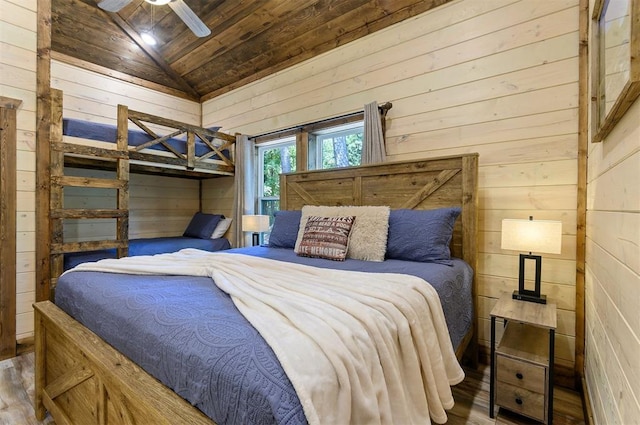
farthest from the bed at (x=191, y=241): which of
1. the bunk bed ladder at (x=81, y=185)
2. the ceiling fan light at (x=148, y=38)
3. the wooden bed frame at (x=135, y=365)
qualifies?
the ceiling fan light at (x=148, y=38)

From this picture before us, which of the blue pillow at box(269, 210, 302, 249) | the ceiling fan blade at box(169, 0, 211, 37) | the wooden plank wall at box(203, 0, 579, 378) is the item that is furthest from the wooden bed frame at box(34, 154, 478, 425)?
the ceiling fan blade at box(169, 0, 211, 37)

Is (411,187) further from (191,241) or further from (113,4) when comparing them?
(191,241)

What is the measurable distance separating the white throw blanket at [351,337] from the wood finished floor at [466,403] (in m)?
0.56

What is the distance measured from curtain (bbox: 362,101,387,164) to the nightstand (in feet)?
5.17

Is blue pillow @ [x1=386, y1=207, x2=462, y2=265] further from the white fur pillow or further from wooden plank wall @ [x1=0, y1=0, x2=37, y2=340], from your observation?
wooden plank wall @ [x1=0, y1=0, x2=37, y2=340]

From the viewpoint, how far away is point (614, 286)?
1.12 metres

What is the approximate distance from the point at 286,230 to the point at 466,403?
186 cm

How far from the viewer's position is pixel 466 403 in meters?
1.85

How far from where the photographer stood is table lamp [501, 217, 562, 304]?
1851 mm

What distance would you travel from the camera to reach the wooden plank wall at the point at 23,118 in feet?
8.23

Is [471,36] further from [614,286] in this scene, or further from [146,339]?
[146,339]

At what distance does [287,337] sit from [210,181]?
176 inches

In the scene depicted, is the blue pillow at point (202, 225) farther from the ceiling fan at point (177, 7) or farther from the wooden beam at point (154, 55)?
the ceiling fan at point (177, 7)

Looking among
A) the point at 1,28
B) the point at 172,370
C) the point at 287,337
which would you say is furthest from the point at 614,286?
the point at 1,28
